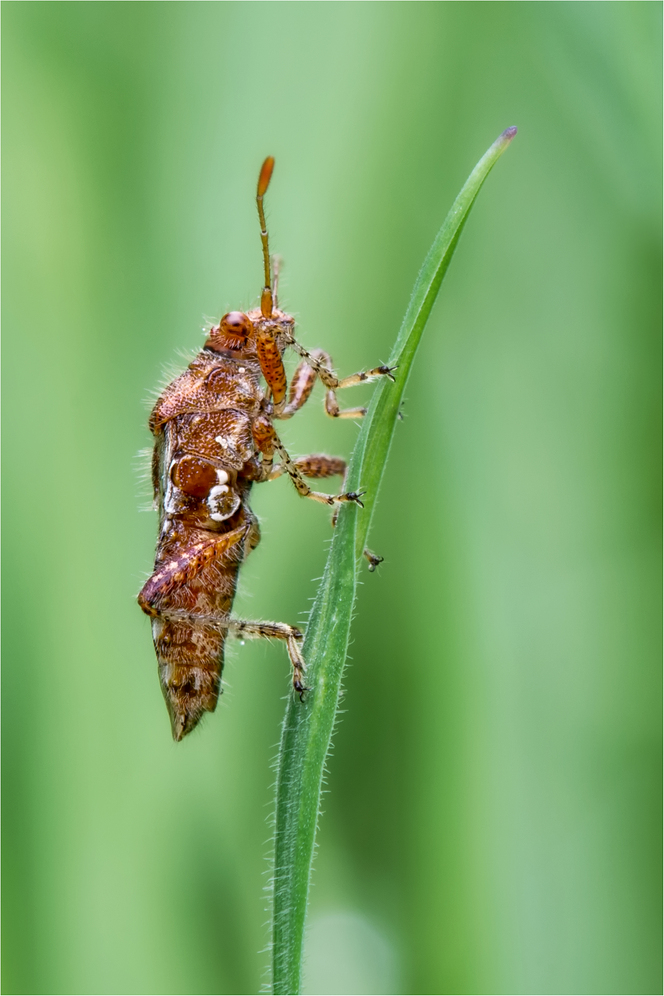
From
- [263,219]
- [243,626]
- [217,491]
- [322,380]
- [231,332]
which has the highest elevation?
[263,219]

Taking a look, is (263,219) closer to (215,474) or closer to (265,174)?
(265,174)

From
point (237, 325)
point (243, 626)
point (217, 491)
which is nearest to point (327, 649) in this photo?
point (243, 626)

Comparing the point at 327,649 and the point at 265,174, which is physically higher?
the point at 265,174

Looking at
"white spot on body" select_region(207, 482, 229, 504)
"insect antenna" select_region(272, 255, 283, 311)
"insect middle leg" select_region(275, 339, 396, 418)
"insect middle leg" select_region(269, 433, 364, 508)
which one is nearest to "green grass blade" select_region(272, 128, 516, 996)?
"insect middle leg" select_region(275, 339, 396, 418)

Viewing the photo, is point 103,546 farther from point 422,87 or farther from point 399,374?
point 422,87

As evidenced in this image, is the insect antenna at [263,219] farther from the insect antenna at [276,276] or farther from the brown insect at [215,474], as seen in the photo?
the insect antenna at [276,276]

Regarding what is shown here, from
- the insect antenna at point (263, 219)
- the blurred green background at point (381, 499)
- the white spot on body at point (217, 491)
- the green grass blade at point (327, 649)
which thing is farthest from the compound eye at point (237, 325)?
the green grass blade at point (327, 649)

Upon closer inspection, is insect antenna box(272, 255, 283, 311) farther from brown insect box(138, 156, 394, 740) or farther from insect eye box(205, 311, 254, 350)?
insect eye box(205, 311, 254, 350)

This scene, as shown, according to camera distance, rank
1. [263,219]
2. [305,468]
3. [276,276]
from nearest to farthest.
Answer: [263,219], [305,468], [276,276]
